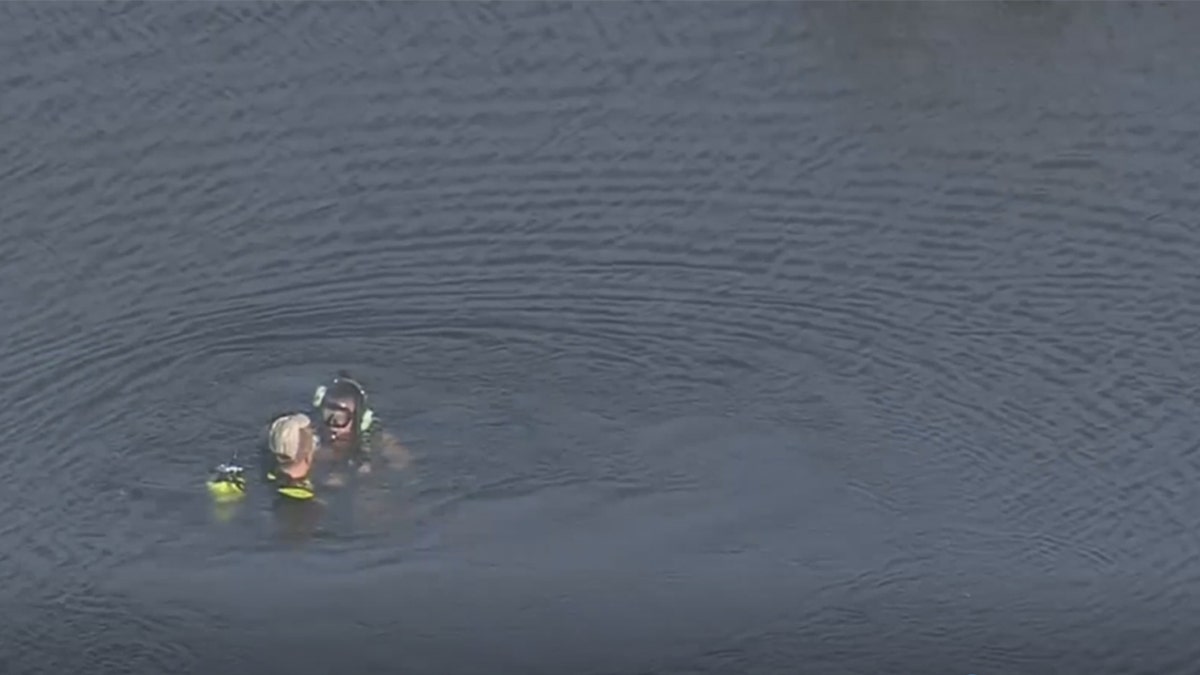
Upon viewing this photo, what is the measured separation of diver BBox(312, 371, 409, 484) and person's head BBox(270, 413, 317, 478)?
18.1 inches

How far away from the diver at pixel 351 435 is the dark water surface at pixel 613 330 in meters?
0.41

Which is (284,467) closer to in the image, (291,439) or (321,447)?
(291,439)

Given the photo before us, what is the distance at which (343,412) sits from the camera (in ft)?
127

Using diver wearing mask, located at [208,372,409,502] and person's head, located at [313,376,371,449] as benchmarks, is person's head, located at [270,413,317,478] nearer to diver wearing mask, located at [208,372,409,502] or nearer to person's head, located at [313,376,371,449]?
diver wearing mask, located at [208,372,409,502]

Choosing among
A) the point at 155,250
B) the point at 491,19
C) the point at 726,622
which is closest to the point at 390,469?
the point at 726,622

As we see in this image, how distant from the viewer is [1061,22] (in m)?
52.3

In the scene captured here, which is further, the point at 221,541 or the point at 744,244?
the point at 744,244

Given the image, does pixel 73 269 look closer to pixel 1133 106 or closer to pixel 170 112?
pixel 170 112

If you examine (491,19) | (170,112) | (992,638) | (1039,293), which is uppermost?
(491,19)

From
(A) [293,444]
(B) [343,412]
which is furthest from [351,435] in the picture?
(A) [293,444]

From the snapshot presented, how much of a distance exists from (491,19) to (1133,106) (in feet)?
41.9

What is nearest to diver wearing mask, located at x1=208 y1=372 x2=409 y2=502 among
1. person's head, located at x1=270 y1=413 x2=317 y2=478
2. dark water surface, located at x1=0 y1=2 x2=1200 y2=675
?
person's head, located at x1=270 y1=413 x2=317 y2=478

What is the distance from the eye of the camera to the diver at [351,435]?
128ft

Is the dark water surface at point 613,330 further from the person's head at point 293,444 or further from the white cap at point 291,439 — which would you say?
the white cap at point 291,439
